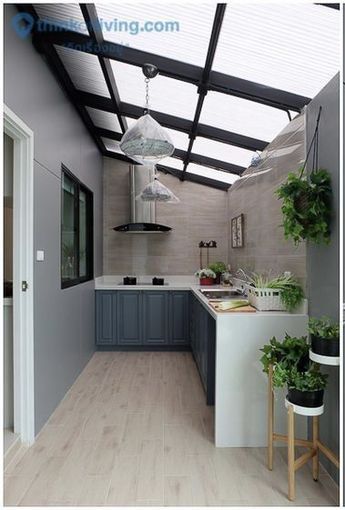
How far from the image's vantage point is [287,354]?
1884 mm

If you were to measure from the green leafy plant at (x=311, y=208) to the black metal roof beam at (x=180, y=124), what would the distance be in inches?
52.7

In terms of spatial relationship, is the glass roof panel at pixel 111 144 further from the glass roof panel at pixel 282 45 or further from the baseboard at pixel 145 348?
the baseboard at pixel 145 348

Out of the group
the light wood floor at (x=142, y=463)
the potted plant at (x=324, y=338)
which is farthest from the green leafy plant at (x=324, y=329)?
the light wood floor at (x=142, y=463)

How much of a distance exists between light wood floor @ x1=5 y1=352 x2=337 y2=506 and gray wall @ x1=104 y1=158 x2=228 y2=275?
226 centimetres

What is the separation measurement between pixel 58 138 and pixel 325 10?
2.12 m

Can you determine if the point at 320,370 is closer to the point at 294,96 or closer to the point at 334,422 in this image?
the point at 334,422

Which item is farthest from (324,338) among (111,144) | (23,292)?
(111,144)

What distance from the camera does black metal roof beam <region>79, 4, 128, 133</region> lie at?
201 cm

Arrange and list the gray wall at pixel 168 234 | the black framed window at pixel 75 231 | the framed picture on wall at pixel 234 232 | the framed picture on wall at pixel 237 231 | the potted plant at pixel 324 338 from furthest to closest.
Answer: the gray wall at pixel 168 234
the framed picture on wall at pixel 234 232
the framed picture on wall at pixel 237 231
the black framed window at pixel 75 231
the potted plant at pixel 324 338

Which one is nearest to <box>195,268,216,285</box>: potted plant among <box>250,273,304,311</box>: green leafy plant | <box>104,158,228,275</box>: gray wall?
<box>104,158,228,275</box>: gray wall

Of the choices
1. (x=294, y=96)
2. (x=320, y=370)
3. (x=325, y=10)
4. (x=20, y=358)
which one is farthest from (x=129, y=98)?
(x=320, y=370)

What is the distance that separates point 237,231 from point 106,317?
2.05 meters

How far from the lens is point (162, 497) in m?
1.67

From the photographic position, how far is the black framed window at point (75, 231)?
3.11 metres
